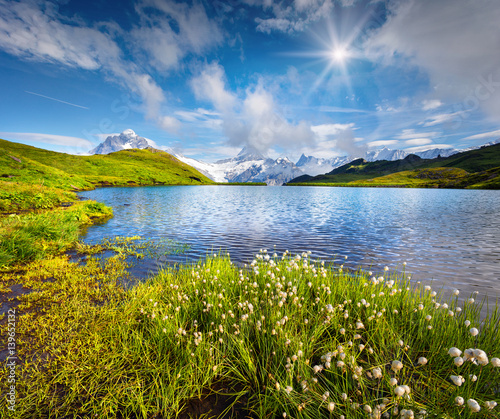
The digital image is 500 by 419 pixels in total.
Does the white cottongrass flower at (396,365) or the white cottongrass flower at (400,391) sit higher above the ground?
the white cottongrass flower at (396,365)

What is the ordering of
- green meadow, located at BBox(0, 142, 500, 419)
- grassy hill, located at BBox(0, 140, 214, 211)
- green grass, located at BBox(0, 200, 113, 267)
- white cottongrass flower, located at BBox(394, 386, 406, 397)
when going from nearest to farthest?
1. white cottongrass flower, located at BBox(394, 386, 406, 397)
2. green meadow, located at BBox(0, 142, 500, 419)
3. green grass, located at BBox(0, 200, 113, 267)
4. grassy hill, located at BBox(0, 140, 214, 211)

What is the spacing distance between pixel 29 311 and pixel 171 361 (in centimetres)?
583

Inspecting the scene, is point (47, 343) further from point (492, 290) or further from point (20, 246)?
point (492, 290)

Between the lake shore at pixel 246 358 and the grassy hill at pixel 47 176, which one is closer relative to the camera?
the lake shore at pixel 246 358

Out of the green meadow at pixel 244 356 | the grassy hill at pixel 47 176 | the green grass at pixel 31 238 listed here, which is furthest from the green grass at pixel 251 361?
the grassy hill at pixel 47 176

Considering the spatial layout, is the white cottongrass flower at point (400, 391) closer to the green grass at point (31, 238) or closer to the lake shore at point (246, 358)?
the lake shore at point (246, 358)

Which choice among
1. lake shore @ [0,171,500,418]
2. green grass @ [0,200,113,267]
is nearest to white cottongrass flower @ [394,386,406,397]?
lake shore @ [0,171,500,418]

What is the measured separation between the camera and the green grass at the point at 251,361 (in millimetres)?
3641

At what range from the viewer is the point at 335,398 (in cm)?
348

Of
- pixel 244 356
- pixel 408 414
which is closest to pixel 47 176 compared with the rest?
pixel 244 356

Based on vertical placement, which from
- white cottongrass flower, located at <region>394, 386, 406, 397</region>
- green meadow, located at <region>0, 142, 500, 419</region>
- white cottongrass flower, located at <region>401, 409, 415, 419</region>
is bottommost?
green meadow, located at <region>0, 142, 500, 419</region>

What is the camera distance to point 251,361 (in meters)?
4.64

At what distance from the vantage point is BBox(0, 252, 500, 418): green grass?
11.9ft

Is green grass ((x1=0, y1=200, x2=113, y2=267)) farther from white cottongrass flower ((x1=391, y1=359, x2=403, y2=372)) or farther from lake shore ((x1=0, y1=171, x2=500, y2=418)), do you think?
white cottongrass flower ((x1=391, y1=359, x2=403, y2=372))
